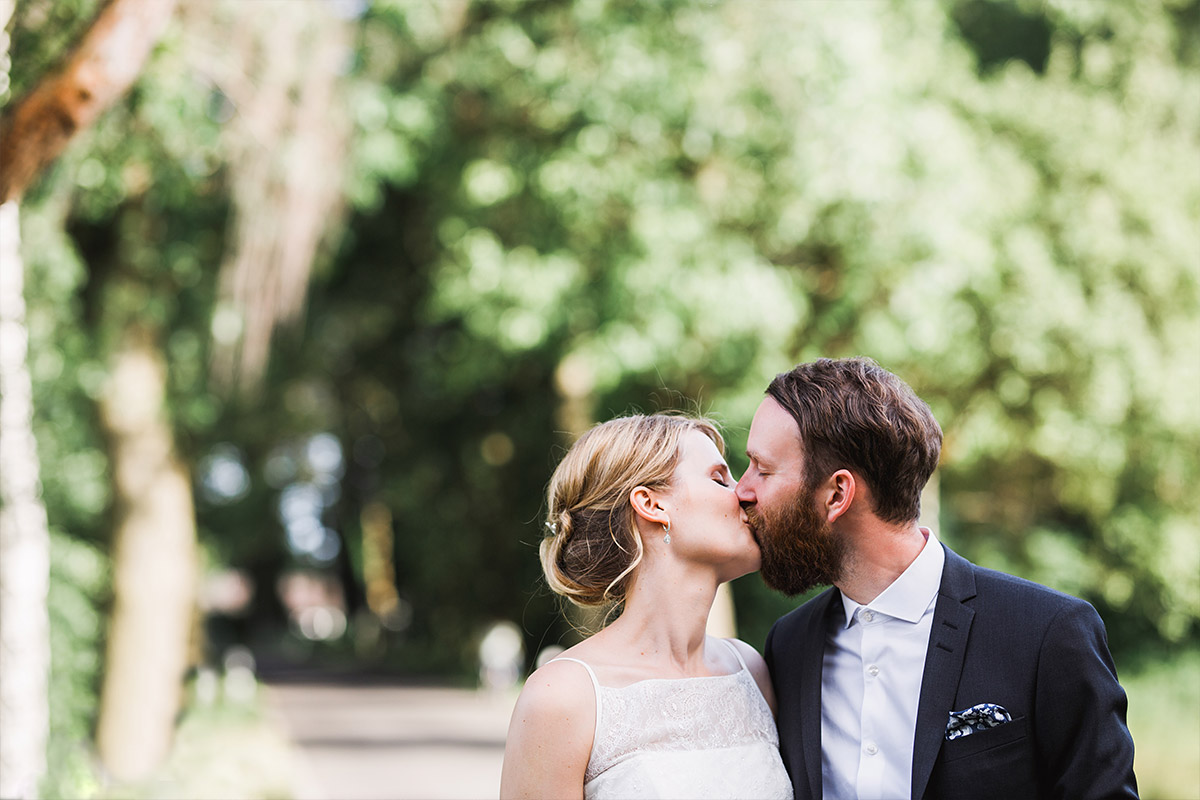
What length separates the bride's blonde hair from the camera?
323 cm

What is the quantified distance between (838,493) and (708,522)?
0.37 meters

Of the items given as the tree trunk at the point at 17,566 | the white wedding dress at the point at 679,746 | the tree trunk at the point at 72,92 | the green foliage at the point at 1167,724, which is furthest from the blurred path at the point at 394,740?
the white wedding dress at the point at 679,746

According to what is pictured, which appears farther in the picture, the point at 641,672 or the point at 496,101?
the point at 496,101

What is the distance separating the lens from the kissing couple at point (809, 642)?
2688 millimetres

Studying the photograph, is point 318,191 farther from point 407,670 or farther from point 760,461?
point 407,670

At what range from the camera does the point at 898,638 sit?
115 inches

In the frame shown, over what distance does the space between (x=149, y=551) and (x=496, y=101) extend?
5623 millimetres

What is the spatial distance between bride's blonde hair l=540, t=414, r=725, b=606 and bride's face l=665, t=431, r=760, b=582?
0.05 m

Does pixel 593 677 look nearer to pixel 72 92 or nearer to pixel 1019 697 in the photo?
pixel 1019 697

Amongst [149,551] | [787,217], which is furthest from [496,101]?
[149,551]

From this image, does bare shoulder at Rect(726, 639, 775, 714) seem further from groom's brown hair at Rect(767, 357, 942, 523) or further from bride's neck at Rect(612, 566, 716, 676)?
groom's brown hair at Rect(767, 357, 942, 523)

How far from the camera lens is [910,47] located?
42.5 ft

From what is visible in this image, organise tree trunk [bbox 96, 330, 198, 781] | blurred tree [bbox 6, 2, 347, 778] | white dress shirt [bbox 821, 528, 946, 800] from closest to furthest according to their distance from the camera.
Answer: white dress shirt [bbox 821, 528, 946, 800]
blurred tree [bbox 6, 2, 347, 778]
tree trunk [bbox 96, 330, 198, 781]

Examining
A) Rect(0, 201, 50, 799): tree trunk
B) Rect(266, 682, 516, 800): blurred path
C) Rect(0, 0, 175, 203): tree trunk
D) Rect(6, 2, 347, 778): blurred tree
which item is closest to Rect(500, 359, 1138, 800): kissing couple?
Rect(0, 0, 175, 203): tree trunk
